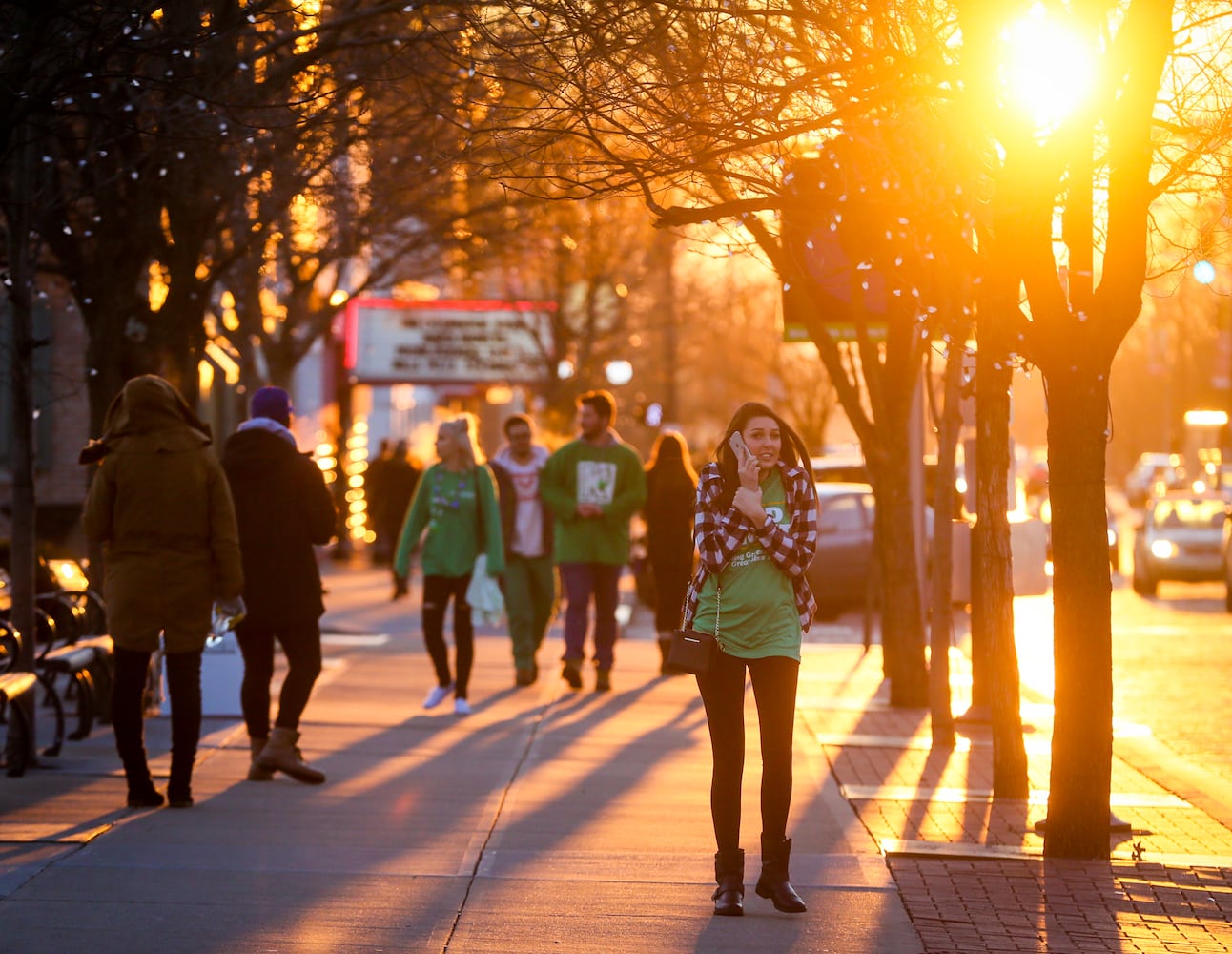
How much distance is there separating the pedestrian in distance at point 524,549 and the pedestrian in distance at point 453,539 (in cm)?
125

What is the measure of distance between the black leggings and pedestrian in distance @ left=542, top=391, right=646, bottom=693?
6.74 meters

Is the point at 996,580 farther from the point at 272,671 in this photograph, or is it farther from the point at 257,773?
→ the point at 257,773

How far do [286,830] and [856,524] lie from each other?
15.0 meters

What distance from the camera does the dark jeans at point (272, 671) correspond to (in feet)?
30.9

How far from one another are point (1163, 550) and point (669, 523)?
16.0 meters

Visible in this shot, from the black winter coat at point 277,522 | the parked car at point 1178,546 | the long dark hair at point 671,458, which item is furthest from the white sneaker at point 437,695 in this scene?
the parked car at point 1178,546

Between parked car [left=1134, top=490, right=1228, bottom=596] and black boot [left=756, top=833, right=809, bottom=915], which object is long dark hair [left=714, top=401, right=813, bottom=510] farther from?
parked car [left=1134, top=490, right=1228, bottom=596]

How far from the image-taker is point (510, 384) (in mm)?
36344

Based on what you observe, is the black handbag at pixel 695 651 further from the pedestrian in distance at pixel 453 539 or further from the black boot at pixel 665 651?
the black boot at pixel 665 651

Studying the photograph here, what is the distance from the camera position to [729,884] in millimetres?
6605

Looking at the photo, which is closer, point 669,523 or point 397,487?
point 669,523

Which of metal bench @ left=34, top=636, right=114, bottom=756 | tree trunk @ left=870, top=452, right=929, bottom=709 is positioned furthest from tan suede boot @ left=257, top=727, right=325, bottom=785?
tree trunk @ left=870, top=452, right=929, bottom=709

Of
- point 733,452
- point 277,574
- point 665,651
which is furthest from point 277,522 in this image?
point 665,651

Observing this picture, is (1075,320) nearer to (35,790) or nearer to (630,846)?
Result: (630,846)
